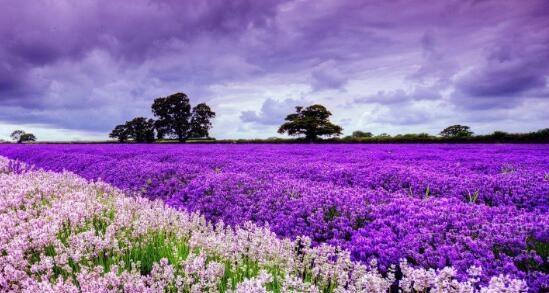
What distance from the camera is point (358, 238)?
3.38m

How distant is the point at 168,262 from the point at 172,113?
5320cm

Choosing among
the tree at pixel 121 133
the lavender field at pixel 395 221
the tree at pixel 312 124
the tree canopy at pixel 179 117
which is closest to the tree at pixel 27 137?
the tree at pixel 121 133

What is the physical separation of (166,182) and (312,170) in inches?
126

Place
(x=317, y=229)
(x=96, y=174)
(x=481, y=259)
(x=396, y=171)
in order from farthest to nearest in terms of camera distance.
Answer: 1. (x=96, y=174)
2. (x=396, y=171)
3. (x=317, y=229)
4. (x=481, y=259)

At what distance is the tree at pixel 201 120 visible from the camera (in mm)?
52625

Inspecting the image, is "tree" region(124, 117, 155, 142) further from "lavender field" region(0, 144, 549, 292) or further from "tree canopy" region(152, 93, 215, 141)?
"lavender field" region(0, 144, 549, 292)

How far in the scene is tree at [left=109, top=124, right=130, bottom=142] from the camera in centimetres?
5675

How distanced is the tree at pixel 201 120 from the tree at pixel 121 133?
11829 mm

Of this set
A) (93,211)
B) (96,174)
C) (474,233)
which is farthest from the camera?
(96,174)

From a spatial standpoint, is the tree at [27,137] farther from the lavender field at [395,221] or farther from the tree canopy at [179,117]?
the lavender field at [395,221]

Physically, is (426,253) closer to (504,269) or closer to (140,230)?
(504,269)

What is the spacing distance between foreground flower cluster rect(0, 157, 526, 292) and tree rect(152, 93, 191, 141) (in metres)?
49.7

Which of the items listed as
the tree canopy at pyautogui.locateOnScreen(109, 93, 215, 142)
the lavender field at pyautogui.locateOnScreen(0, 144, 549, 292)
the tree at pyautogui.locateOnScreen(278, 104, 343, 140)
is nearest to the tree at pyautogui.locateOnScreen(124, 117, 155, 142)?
the tree canopy at pyautogui.locateOnScreen(109, 93, 215, 142)

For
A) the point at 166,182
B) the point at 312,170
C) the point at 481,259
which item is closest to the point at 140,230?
the point at 481,259
